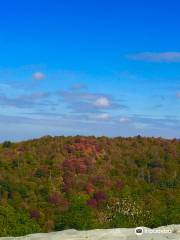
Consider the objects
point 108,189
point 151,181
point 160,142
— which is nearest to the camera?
point 108,189

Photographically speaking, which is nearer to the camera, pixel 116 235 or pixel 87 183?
pixel 116 235

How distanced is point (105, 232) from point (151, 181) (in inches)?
3583

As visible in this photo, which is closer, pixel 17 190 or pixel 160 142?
pixel 17 190

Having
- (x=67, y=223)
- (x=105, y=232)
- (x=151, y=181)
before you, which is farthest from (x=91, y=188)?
(x=105, y=232)

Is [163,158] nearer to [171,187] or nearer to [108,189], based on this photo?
[171,187]

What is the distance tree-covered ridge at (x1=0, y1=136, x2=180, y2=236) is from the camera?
288 feet

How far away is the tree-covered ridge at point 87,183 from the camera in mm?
87750

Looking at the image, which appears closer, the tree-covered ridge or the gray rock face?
the gray rock face

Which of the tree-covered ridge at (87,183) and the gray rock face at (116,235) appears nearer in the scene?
the gray rock face at (116,235)

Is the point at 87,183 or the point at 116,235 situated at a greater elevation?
the point at 116,235

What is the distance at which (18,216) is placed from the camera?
87750mm

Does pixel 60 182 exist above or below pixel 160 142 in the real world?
below

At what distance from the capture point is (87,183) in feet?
393

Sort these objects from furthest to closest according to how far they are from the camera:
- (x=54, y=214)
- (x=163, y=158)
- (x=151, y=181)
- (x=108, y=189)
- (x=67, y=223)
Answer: (x=163, y=158)
(x=151, y=181)
(x=108, y=189)
(x=54, y=214)
(x=67, y=223)
